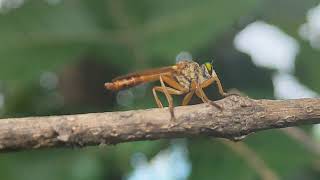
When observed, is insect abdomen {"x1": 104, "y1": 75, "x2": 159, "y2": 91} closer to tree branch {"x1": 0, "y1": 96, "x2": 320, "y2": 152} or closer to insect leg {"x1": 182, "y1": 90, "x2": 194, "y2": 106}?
insect leg {"x1": 182, "y1": 90, "x2": 194, "y2": 106}

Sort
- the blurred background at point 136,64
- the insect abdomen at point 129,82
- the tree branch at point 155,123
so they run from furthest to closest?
the blurred background at point 136,64
the insect abdomen at point 129,82
the tree branch at point 155,123

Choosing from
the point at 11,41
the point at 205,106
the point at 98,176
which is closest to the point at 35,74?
the point at 11,41

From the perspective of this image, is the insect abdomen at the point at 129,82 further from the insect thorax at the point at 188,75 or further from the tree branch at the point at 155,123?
the tree branch at the point at 155,123

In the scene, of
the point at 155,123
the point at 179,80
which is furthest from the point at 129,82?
the point at 155,123

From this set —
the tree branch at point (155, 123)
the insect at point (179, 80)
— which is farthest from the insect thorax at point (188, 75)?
the tree branch at point (155, 123)

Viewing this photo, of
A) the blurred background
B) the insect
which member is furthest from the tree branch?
the blurred background

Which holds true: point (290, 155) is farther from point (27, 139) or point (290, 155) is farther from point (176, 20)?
point (27, 139)

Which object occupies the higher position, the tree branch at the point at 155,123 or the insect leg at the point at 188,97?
the insect leg at the point at 188,97
